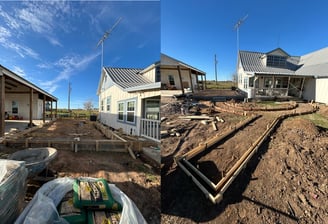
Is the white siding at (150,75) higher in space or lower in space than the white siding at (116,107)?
higher

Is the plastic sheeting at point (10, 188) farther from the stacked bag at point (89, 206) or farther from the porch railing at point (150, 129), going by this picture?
the porch railing at point (150, 129)

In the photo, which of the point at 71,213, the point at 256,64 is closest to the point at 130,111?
the point at 71,213

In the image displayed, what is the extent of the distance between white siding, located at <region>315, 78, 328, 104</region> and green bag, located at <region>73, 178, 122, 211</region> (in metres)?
12.3

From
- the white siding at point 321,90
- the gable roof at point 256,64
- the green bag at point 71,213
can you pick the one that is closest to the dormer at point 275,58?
the gable roof at point 256,64

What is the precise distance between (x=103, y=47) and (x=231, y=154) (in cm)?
878

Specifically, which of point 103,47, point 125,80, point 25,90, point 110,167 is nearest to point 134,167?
point 110,167

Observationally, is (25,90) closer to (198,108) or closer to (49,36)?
(49,36)

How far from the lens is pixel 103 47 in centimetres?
996

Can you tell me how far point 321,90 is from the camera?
10.8 m

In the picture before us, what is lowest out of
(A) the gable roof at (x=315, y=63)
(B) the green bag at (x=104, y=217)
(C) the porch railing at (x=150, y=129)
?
(B) the green bag at (x=104, y=217)

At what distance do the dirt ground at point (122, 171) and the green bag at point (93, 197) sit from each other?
2.43 ft

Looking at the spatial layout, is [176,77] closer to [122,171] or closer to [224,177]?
[122,171]

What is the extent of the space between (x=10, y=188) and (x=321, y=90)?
44.4ft

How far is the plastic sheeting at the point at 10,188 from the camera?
1670 millimetres
